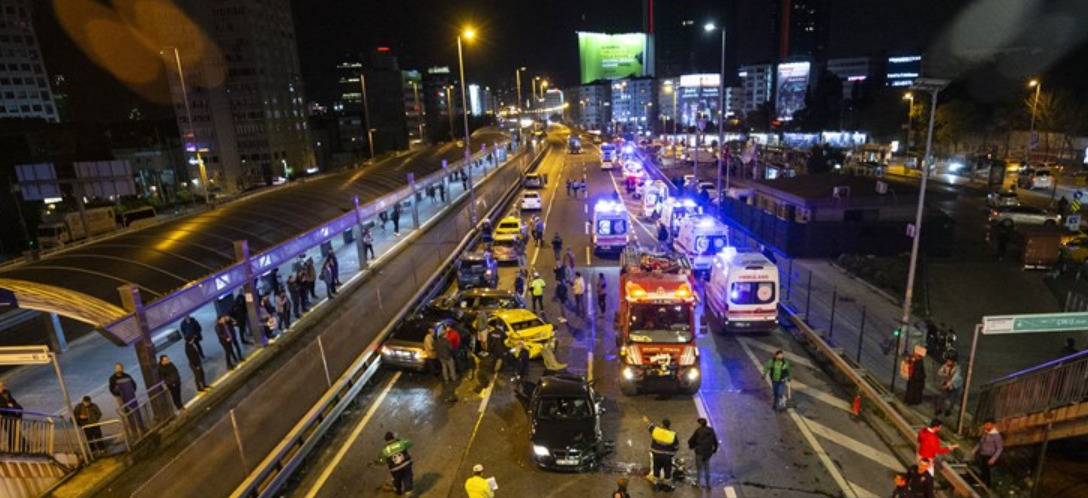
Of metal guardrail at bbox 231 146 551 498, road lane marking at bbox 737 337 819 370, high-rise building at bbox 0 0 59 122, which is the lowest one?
road lane marking at bbox 737 337 819 370

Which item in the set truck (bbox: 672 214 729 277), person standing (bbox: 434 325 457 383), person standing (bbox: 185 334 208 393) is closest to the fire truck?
person standing (bbox: 434 325 457 383)

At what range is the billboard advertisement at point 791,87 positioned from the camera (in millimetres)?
148000

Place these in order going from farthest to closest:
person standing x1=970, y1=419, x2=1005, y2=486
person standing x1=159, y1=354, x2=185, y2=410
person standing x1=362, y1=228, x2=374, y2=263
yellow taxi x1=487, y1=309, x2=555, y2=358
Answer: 1. person standing x1=362, y1=228, x2=374, y2=263
2. yellow taxi x1=487, y1=309, x2=555, y2=358
3. person standing x1=159, y1=354, x2=185, y2=410
4. person standing x1=970, y1=419, x2=1005, y2=486

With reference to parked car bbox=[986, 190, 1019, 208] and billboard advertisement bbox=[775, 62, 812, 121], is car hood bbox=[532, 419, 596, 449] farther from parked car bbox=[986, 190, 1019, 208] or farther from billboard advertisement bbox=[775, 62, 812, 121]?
billboard advertisement bbox=[775, 62, 812, 121]

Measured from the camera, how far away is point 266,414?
11.2 m

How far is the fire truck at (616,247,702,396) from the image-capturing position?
1416 centimetres

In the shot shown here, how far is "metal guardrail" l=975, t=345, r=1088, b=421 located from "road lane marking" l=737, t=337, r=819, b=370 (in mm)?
4571

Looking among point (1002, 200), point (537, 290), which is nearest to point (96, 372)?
point (537, 290)

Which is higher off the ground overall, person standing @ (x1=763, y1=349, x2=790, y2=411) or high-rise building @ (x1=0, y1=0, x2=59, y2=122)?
high-rise building @ (x1=0, y1=0, x2=59, y2=122)

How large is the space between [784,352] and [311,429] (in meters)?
13.5

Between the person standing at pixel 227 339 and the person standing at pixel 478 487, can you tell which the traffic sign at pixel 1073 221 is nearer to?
the person standing at pixel 478 487

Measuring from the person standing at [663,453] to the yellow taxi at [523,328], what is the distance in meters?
6.45

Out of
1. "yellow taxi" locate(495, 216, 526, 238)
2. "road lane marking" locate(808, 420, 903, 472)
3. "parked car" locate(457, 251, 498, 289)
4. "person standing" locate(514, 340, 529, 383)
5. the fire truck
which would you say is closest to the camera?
"road lane marking" locate(808, 420, 903, 472)

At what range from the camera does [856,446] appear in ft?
40.4
